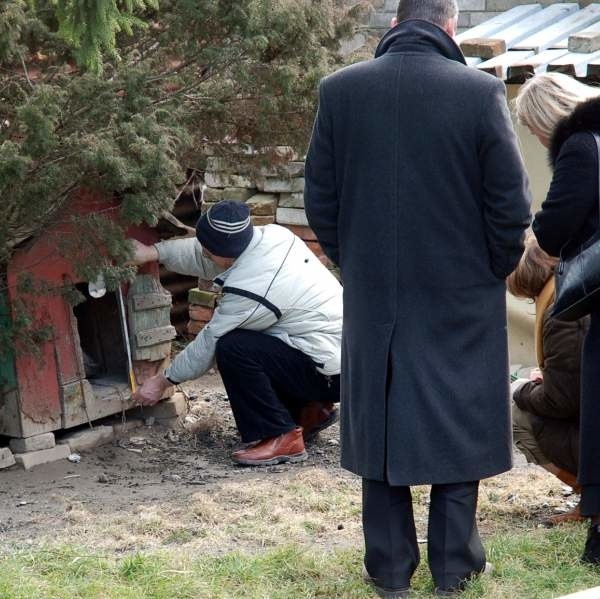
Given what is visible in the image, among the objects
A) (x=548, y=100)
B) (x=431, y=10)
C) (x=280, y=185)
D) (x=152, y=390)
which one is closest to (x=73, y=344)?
(x=152, y=390)

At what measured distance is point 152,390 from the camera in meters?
6.02

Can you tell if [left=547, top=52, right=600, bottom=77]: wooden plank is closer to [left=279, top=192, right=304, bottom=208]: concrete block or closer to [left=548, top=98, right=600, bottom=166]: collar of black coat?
[left=279, top=192, right=304, bottom=208]: concrete block

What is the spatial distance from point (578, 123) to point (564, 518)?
70.7 inches

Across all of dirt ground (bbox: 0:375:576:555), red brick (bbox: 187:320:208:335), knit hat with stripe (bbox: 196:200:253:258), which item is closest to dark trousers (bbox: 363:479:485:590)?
dirt ground (bbox: 0:375:576:555)

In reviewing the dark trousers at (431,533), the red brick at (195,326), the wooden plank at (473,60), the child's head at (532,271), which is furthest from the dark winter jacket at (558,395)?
the red brick at (195,326)

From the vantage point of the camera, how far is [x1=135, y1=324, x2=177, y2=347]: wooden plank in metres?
6.30

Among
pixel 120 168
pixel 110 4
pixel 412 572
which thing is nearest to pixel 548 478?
pixel 412 572

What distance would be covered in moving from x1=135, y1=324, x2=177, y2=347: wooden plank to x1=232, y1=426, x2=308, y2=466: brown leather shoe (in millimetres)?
856

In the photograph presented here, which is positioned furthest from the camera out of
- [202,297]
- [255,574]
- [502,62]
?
[202,297]

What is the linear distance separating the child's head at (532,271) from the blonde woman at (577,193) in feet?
1.56

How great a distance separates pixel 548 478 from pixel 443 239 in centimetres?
233

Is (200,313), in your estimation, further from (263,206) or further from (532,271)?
(532,271)

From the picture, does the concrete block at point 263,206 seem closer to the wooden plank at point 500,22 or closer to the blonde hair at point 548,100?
the wooden plank at point 500,22

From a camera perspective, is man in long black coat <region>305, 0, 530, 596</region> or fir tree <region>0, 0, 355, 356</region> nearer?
man in long black coat <region>305, 0, 530, 596</region>
